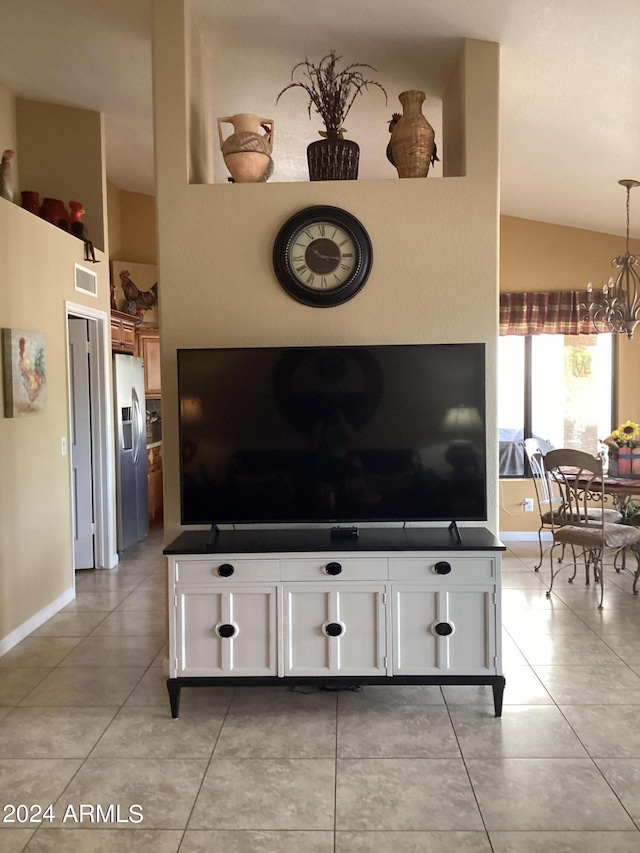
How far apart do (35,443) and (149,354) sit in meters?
3.14

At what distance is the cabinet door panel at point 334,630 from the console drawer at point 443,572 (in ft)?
0.41

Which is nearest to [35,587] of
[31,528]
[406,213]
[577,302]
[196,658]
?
[31,528]

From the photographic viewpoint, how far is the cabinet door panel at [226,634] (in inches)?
129

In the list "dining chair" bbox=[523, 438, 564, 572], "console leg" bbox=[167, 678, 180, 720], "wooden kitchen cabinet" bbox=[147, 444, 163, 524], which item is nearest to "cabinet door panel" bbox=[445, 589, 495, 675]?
"console leg" bbox=[167, 678, 180, 720]

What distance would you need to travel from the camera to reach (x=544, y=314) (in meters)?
6.88

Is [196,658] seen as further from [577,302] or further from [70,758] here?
[577,302]

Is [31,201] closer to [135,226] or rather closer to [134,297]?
[134,297]

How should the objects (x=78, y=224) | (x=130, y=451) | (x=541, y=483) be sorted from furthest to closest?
(x=130, y=451) < (x=541, y=483) < (x=78, y=224)

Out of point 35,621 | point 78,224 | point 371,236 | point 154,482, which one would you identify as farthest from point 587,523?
point 154,482

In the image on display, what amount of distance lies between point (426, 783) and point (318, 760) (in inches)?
17.5

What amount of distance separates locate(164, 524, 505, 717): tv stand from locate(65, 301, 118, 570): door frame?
9.58ft

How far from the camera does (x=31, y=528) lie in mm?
4586

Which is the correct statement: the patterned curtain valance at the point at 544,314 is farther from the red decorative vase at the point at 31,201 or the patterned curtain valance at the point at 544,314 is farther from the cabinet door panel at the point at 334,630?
the cabinet door panel at the point at 334,630

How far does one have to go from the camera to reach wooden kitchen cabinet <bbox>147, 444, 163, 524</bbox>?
7641mm
